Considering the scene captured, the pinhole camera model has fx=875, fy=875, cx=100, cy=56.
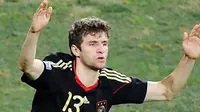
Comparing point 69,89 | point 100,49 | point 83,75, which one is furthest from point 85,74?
point 100,49

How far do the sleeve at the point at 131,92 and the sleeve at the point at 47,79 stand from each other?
57 centimetres

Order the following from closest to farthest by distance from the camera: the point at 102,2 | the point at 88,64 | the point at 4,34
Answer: the point at 88,64, the point at 4,34, the point at 102,2

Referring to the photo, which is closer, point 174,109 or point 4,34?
point 174,109

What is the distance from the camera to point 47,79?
21.9 feet

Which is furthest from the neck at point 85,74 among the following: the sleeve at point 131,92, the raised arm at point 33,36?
the raised arm at point 33,36

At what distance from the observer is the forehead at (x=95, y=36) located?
6719 mm

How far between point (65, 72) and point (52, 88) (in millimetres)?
183

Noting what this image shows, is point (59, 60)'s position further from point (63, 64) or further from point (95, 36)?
point (95, 36)

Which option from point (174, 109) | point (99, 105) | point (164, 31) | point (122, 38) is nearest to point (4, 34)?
point (122, 38)

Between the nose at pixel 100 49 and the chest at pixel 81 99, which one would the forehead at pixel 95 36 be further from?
the chest at pixel 81 99

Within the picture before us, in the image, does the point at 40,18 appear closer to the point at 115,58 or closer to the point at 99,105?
the point at 99,105

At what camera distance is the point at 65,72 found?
6.82 metres

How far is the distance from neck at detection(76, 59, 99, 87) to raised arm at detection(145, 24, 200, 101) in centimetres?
59

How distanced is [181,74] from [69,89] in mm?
948
